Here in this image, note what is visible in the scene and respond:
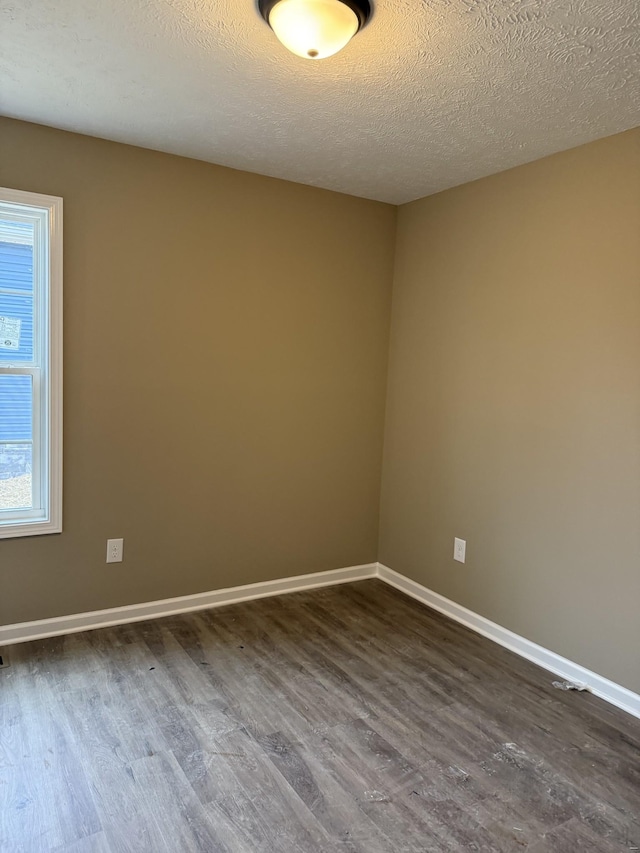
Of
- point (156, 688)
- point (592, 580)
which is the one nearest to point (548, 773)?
point (592, 580)

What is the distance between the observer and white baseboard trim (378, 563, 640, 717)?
2521 mm

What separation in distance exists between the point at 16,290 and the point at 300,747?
7.69 feet

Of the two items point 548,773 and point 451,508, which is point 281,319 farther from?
point 548,773

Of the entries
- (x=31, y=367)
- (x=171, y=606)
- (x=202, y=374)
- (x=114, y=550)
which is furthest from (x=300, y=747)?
(x=31, y=367)

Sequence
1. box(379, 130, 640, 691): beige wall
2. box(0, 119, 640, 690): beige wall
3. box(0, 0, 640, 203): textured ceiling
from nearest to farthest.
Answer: box(0, 0, 640, 203): textured ceiling → box(379, 130, 640, 691): beige wall → box(0, 119, 640, 690): beige wall

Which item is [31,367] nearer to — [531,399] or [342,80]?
A: [342,80]

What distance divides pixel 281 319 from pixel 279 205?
2.07 ft

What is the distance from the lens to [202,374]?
3.18 m

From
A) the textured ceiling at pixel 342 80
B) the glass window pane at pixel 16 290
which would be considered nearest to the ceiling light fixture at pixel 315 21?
the textured ceiling at pixel 342 80

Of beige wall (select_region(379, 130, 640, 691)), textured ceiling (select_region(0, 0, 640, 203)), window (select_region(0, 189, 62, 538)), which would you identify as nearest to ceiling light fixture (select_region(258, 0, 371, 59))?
textured ceiling (select_region(0, 0, 640, 203))

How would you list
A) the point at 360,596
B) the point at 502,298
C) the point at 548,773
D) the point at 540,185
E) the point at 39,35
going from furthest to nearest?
the point at 360,596 < the point at 502,298 < the point at 540,185 < the point at 548,773 < the point at 39,35

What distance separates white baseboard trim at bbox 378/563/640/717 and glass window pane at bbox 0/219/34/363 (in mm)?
2505

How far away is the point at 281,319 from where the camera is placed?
3.40 m

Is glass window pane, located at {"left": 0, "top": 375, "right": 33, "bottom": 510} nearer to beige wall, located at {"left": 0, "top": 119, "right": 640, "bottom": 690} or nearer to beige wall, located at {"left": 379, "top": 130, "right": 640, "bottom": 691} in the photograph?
beige wall, located at {"left": 0, "top": 119, "right": 640, "bottom": 690}
